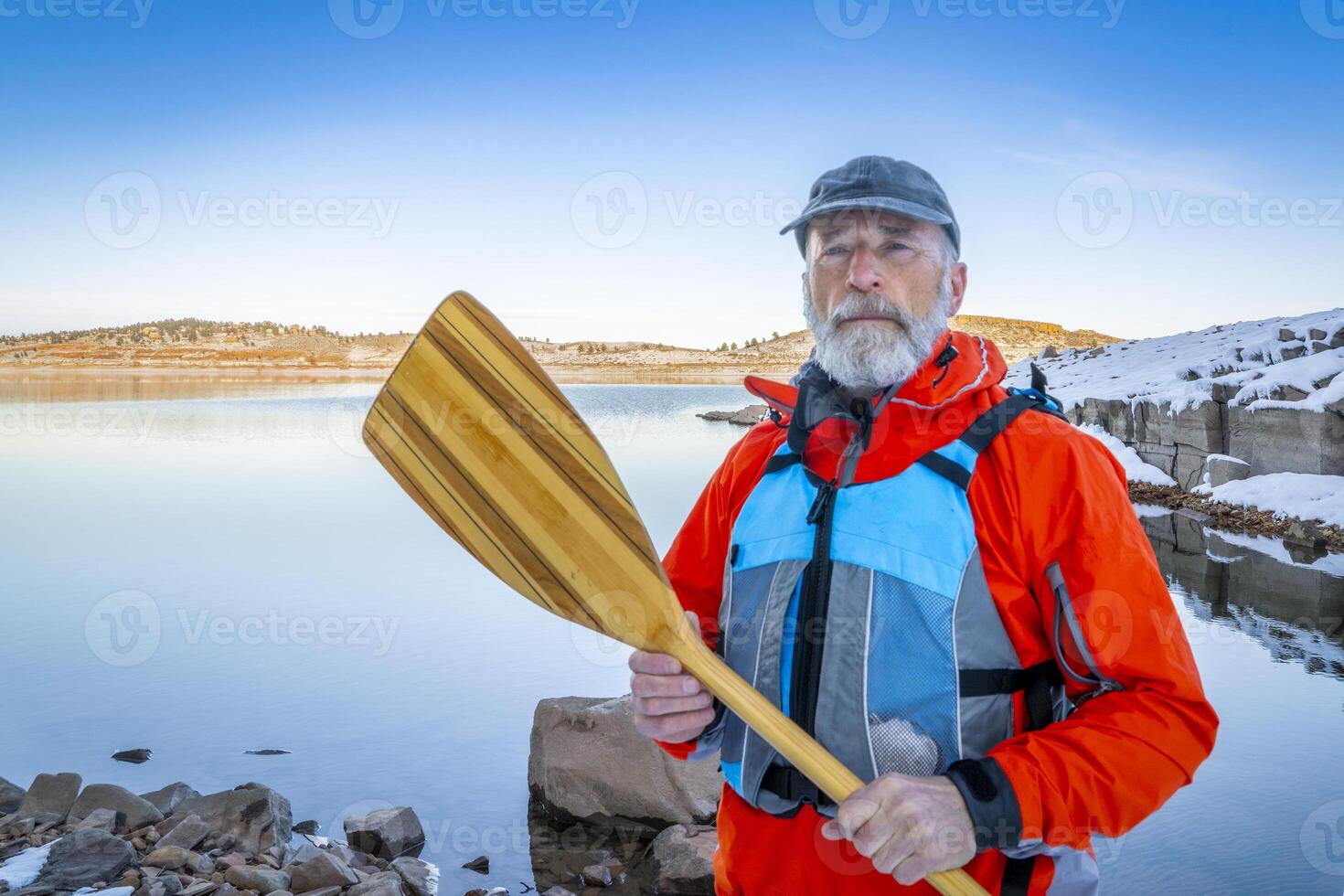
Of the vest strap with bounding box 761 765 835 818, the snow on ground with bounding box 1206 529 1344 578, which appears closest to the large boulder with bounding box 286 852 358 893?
the vest strap with bounding box 761 765 835 818

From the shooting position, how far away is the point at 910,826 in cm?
126

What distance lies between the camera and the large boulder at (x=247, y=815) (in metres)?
4.05

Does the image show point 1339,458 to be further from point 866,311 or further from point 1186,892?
point 866,311

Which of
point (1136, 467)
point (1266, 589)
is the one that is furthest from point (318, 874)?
point (1136, 467)

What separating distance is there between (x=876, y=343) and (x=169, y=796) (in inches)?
174

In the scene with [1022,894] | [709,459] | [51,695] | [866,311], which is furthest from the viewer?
[709,459]

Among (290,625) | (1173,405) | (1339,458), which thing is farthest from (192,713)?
(1173,405)

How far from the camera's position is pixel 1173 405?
14.1 meters

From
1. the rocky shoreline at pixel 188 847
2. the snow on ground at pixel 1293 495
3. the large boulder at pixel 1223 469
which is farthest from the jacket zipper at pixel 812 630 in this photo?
the large boulder at pixel 1223 469

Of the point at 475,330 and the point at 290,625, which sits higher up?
the point at 475,330

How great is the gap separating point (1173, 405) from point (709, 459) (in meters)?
10.1

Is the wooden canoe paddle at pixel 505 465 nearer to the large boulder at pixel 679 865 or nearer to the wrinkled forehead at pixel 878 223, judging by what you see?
the wrinkled forehead at pixel 878 223

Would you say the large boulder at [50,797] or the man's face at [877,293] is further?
the large boulder at [50,797]

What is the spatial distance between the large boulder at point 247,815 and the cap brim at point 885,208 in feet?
12.7
